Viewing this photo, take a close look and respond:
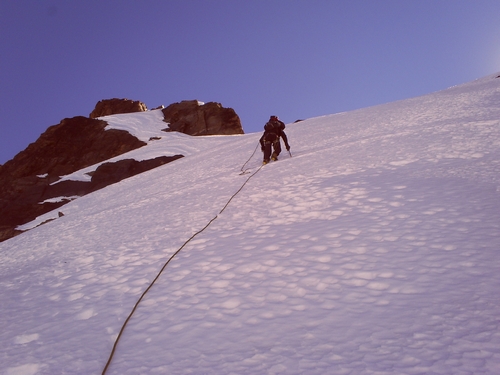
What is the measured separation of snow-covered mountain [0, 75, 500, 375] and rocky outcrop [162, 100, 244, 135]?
40.1m

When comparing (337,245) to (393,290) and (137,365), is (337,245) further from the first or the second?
(137,365)

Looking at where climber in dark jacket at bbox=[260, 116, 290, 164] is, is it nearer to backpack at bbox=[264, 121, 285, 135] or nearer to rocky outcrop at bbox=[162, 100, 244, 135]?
backpack at bbox=[264, 121, 285, 135]

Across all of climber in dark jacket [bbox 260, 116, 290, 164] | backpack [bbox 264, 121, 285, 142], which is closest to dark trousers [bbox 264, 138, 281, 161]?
climber in dark jacket [bbox 260, 116, 290, 164]

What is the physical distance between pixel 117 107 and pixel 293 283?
6580 cm

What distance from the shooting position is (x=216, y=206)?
25.7 feet

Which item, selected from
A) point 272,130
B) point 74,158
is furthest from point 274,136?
point 74,158

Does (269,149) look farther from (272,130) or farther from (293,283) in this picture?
(293,283)

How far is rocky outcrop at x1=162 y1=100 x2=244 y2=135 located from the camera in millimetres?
47281

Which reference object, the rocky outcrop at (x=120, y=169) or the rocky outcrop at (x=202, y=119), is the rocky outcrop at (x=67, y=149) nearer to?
the rocky outcrop at (x=202, y=119)

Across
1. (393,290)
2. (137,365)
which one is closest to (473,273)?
(393,290)

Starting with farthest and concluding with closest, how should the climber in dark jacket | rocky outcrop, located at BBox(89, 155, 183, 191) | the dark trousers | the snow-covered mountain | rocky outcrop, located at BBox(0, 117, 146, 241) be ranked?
rocky outcrop, located at BBox(0, 117, 146, 241) < rocky outcrop, located at BBox(89, 155, 183, 191) < the climber in dark jacket < the dark trousers < the snow-covered mountain

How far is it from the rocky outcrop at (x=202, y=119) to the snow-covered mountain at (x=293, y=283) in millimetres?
40067

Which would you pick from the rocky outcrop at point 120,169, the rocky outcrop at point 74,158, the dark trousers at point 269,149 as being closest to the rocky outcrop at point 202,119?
the rocky outcrop at point 74,158

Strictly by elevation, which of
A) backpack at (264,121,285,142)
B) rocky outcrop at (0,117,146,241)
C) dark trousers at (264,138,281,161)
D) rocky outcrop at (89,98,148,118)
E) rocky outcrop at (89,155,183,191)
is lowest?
Answer: dark trousers at (264,138,281,161)
